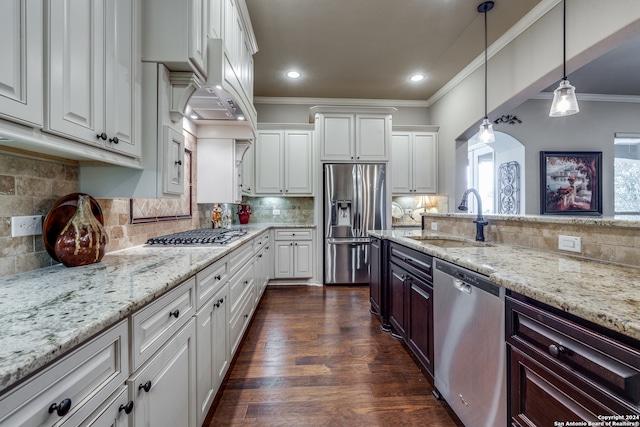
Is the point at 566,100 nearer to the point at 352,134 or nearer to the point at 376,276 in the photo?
the point at 376,276

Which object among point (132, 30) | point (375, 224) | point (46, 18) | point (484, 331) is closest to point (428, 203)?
point (375, 224)

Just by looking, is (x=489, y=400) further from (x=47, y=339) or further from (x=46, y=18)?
(x=46, y=18)

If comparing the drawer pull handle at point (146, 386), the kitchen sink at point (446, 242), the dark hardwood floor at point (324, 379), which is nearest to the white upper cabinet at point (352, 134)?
the kitchen sink at point (446, 242)

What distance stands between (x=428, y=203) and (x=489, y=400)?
4216 mm

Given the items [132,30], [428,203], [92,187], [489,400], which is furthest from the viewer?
[428,203]

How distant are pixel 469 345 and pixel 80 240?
6.15 feet

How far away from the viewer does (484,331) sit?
4.15 feet

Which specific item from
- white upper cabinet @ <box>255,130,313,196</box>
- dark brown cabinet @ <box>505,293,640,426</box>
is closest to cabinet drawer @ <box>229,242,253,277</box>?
dark brown cabinet @ <box>505,293,640,426</box>

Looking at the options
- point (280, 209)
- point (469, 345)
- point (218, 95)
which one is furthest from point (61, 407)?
point (280, 209)

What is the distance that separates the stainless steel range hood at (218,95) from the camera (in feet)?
5.78

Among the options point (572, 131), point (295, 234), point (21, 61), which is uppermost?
point (572, 131)

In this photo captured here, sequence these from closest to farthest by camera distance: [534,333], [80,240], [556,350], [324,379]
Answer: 1. [556,350]
2. [534,333]
3. [80,240]
4. [324,379]

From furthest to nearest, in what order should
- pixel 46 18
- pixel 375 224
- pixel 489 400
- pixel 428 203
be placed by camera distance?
1. pixel 428 203
2. pixel 375 224
3. pixel 489 400
4. pixel 46 18

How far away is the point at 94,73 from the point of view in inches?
45.0
